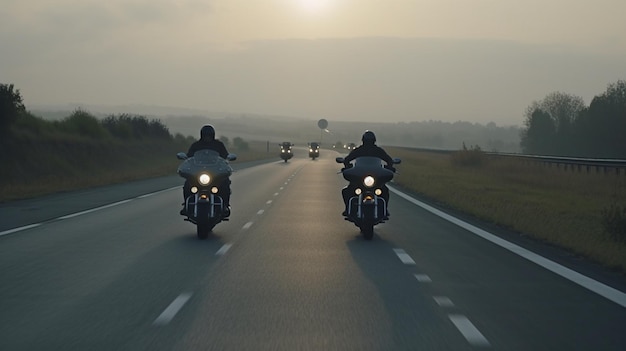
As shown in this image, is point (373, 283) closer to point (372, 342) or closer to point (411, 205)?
point (372, 342)

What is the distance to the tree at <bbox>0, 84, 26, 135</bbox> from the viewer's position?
48.5 meters

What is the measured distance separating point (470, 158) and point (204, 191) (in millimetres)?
47052

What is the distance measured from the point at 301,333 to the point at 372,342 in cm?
71

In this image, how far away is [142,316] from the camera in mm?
8297

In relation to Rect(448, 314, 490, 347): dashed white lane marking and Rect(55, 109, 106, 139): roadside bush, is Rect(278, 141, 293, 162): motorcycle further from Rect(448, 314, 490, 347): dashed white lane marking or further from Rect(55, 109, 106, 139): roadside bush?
Rect(448, 314, 490, 347): dashed white lane marking

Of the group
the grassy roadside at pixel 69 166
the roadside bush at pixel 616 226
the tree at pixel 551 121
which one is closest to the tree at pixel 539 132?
the tree at pixel 551 121

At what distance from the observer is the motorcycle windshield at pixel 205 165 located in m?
15.1

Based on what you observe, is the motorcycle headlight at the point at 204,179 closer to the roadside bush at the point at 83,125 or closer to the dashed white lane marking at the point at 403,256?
the dashed white lane marking at the point at 403,256

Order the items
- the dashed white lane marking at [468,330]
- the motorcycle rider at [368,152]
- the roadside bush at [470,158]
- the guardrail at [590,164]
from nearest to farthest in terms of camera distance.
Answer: the dashed white lane marking at [468,330] → the motorcycle rider at [368,152] → the guardrail at [590,164] → the roadside bush at [470,158]

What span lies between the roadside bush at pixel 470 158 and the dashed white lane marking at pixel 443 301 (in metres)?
49.9

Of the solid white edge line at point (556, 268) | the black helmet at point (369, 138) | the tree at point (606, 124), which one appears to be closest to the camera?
the solid white edge line at point (556, 268)

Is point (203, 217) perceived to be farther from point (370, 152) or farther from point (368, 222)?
point (370, 152)

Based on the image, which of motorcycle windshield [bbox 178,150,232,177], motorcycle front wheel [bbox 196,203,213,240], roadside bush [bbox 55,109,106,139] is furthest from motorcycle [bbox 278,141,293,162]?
motorcycle front wheel [bbox 196,203,213,240]

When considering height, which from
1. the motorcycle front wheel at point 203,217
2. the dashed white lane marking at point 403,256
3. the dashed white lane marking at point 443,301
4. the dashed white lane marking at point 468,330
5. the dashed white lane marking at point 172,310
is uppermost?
the motorcycle front wheel at point 203,217
